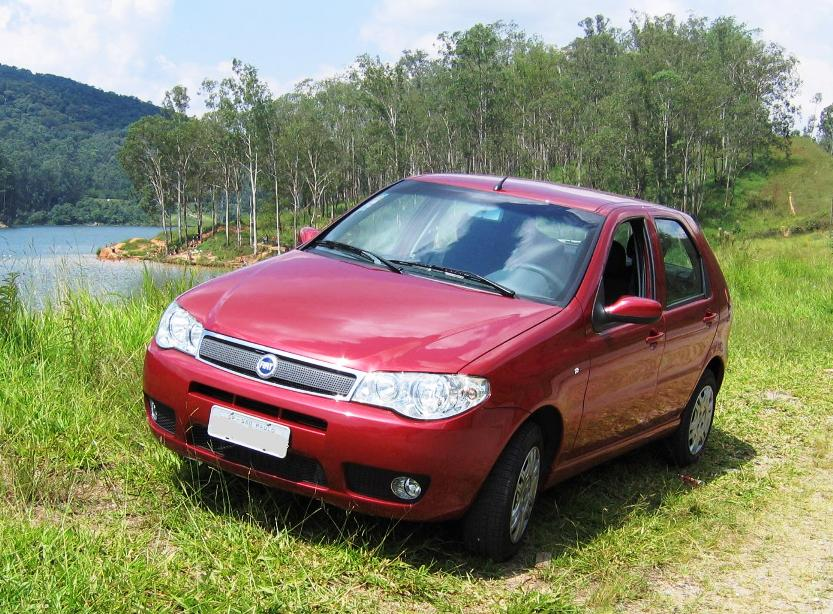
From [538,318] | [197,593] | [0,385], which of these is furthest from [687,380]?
[0,385]

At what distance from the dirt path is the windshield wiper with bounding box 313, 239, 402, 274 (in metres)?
1.94

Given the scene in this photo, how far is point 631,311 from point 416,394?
1.51 meters

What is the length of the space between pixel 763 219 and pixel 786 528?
81.3 metres

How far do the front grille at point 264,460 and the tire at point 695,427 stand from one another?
123 inches

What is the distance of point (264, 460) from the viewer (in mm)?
3928

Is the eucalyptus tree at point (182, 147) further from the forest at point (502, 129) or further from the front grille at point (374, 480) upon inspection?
the front grille at point (374, 480)

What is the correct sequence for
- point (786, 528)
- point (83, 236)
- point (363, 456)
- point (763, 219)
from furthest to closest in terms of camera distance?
point (763, 219)
point (83, 236)
point (786, 528)
point (363, 456)

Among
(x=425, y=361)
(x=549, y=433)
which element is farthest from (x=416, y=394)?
(x=549, y=433)

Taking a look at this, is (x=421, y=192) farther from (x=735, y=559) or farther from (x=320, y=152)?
(x=320, y=152)

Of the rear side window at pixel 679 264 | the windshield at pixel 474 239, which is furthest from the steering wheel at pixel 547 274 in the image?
the rear side window at pixel 679 264

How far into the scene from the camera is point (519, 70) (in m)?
89.4

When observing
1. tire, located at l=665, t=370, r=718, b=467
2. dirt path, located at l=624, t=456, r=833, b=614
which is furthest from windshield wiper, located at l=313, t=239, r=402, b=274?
tire, located at l=665, t=370, r=718, b=467

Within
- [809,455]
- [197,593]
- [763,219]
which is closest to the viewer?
[197,593]

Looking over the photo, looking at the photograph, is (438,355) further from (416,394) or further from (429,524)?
(429,524)
